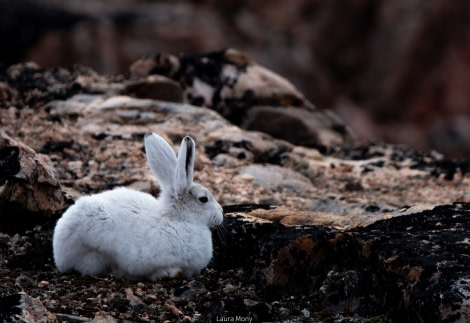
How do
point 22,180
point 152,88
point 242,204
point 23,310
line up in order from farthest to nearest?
point 152,88 < point 242,204 < point 22,180 < point 23,310

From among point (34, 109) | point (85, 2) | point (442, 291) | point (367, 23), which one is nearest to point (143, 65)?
point (34, 109)

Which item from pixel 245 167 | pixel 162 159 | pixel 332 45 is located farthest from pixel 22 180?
pixel 332 45

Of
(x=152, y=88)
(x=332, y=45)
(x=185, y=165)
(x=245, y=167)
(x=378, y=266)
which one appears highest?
(x=332, y=45)

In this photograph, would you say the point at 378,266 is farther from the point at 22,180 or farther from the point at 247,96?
the point at 247,96

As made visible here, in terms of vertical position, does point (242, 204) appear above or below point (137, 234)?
above

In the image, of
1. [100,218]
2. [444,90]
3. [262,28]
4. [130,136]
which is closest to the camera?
[100,218]

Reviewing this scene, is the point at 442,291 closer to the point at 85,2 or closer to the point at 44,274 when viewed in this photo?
the point at 44,274
